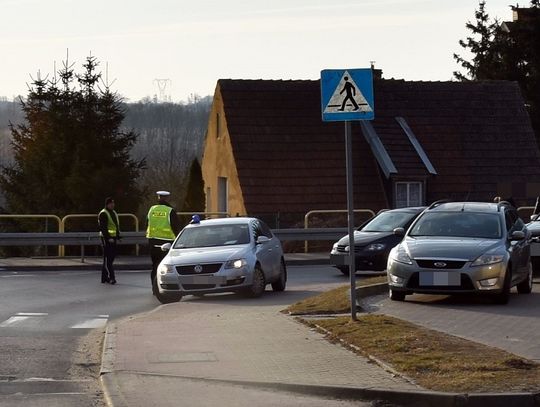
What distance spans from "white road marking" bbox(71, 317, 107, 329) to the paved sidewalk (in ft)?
1.81

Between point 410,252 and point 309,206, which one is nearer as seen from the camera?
point 410,252

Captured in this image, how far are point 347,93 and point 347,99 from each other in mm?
73

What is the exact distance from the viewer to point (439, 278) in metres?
17.0

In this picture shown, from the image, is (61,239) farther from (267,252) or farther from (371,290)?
(371,290)

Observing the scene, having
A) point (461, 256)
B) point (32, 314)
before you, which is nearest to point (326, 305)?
point (461, 256)

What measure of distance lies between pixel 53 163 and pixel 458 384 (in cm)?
3688

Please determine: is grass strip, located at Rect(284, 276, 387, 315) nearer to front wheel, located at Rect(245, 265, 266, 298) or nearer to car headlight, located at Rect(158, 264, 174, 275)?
front wheel, located at Rect(245, 265, 266, 298)

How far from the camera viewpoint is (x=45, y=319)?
58.0 ft

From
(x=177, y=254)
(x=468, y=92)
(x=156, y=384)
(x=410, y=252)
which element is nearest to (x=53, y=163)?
(x=468, y=92)

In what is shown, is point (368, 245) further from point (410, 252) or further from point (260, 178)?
point (260, 178)

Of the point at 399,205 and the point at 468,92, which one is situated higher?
the point at 468,92

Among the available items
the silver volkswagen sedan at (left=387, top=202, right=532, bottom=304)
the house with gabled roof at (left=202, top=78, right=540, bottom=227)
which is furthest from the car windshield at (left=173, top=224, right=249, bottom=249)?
the house with gabled roof at (left=202, top=78, right=540, bottom=227)

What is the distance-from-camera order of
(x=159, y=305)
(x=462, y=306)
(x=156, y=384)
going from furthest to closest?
(x=159, y=305) → (x=462, y=306) → (x=156, y=384)

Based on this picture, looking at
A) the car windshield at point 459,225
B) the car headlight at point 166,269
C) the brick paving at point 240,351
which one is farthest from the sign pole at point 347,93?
the car headlight at point 166,269
